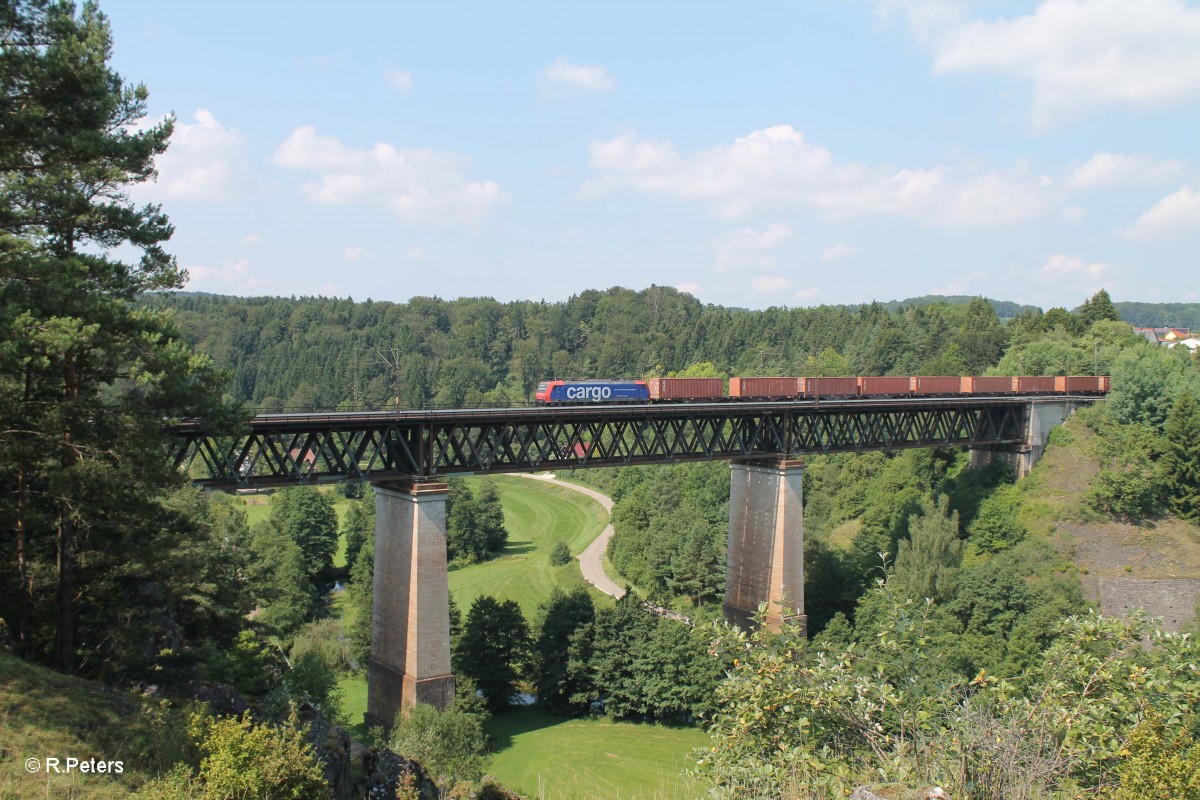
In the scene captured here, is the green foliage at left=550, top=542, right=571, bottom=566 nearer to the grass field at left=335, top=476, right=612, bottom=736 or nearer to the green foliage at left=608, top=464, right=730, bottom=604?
the grass field at left=335, top=476, right=612, bottom=736

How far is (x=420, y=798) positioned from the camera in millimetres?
24078

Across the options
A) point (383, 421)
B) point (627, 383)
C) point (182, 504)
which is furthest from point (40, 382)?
point (627, 383)

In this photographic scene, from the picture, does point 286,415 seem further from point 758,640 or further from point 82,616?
point 758,640

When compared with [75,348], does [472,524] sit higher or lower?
lower

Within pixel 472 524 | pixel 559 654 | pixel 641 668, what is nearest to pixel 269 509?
pixel 472 524

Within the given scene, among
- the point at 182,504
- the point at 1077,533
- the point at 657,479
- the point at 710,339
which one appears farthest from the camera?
the point at 710,339

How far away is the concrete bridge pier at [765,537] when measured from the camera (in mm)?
52094

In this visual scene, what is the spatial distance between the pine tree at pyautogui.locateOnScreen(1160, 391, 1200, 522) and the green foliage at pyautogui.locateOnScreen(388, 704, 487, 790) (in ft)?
175

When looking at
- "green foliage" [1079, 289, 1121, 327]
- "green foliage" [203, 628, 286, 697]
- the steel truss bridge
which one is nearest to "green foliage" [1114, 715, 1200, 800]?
the steel truss bridge

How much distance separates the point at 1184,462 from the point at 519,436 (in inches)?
1950

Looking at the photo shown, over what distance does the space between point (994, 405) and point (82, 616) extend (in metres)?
62.6

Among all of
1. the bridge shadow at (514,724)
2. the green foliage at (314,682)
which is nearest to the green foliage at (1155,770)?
the green foliage at (314,682)

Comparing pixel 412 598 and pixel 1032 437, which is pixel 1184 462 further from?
pixel 412 598

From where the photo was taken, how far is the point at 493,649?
5188 cm
